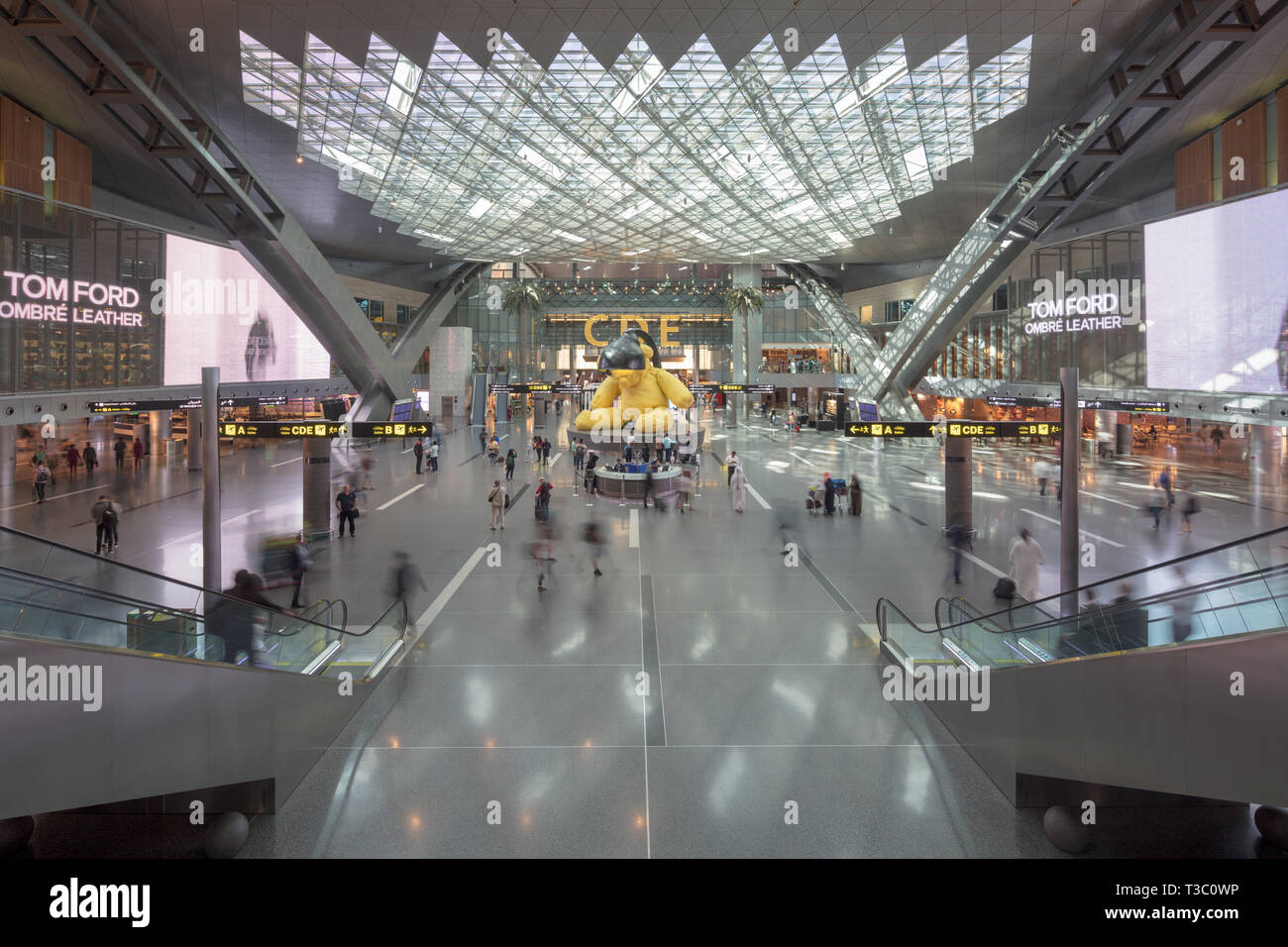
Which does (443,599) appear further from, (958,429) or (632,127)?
(632,127)

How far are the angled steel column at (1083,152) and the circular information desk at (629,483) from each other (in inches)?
319

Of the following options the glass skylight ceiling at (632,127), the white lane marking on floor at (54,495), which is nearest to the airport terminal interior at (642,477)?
the glass skylight ceiling at (632,127)

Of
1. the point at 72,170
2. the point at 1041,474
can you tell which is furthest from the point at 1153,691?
the point at 72,170

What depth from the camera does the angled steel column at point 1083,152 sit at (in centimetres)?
1631

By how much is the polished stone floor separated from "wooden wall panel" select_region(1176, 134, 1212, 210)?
9.96m

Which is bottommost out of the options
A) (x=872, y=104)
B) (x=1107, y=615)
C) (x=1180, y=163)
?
(x=1107, y=615)

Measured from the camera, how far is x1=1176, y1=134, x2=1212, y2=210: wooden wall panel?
81.6 ft

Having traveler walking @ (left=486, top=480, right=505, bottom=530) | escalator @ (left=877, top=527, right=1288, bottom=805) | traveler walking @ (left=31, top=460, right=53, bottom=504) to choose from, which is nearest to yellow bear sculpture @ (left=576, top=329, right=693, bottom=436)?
traveler walking @ (left=486, top=480, right=505, bottom=530)

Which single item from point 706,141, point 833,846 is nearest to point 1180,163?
point 706,141

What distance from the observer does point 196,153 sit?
1697cm

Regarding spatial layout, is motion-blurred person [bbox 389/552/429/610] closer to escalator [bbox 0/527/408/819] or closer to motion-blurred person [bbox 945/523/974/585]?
escalator [bbox 0/527/408/819]

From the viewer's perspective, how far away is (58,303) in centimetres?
1820
